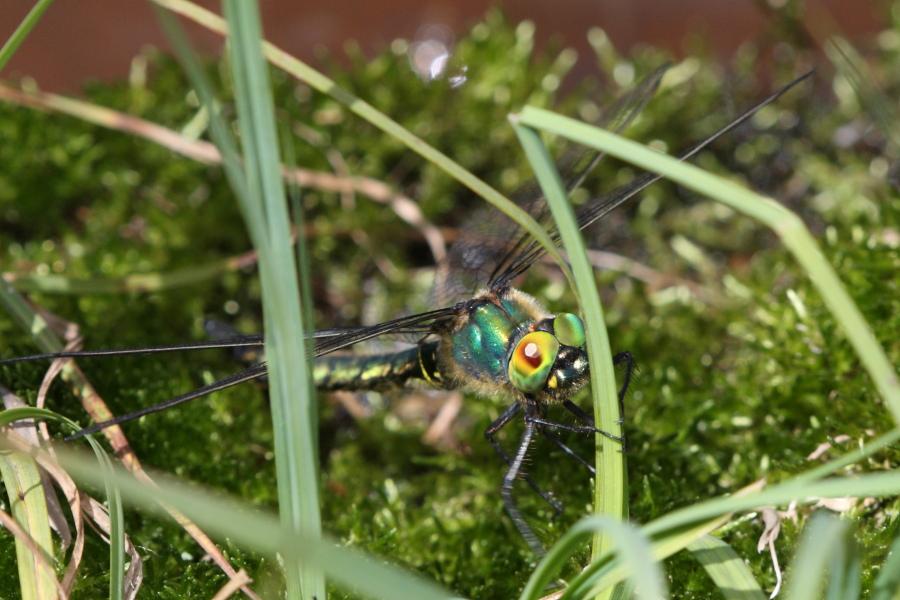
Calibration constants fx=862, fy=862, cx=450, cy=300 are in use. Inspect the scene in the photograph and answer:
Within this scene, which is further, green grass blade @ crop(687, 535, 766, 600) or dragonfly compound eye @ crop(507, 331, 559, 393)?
dragonfly compound eye @ crop(507, 331, 559, 393)

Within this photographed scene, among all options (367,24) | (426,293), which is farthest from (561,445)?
(367,24)

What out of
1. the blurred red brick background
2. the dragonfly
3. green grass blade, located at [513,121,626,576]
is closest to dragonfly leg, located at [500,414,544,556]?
the dragonfly

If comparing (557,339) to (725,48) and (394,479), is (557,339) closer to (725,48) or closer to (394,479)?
(394,479)

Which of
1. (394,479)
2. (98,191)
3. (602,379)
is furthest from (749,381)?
(98,191)

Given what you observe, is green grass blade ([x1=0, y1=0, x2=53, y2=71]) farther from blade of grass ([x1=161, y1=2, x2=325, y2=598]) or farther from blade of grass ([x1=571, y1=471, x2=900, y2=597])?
blade of grass ([x1=571, y1=471, x2=900, y2=597])

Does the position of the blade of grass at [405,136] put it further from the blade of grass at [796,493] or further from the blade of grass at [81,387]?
the blade of grass at [81,387]

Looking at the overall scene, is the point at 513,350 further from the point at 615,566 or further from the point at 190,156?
the point at 190,156

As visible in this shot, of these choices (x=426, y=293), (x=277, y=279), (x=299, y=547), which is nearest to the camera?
(x=299, y=547)
